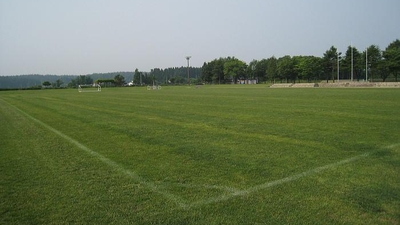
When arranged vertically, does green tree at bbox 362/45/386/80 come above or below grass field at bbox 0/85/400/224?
above

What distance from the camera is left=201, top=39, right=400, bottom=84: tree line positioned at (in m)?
69.9

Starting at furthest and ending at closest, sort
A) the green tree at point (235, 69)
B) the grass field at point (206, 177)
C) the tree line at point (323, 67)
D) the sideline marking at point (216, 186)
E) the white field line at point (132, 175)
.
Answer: the green tree at point (235, 69), the tree line at point (323, 67), the white field line at point (132, 175), the sideline marking at point (216, 186), the grass field at point (206, 177)

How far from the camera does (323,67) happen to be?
84.9 m

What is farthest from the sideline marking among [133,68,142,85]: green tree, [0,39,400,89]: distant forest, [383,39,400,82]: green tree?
[133,68,142,85]: green tree

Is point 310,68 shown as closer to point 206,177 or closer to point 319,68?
point 319,68

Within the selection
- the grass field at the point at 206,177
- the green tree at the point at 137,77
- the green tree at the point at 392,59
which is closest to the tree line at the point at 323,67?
the green tree at the point at 392,59

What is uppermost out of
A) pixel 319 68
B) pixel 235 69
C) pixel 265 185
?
pixel 235 69

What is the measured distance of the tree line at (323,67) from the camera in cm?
6994

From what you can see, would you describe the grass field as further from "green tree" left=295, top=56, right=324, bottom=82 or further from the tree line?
"green tree" left=295, top=56, right=324, bottom=82

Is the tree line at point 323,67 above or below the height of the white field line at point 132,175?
above

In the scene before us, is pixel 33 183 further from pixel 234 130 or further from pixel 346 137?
pixel 346 137

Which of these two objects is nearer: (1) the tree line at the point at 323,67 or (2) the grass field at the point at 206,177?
(2) the grass field at the point at 206,177

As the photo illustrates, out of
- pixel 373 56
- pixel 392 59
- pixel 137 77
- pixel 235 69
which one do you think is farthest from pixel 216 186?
pixel 137 77

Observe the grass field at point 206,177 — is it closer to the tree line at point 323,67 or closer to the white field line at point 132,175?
the white field line at point 132,175
